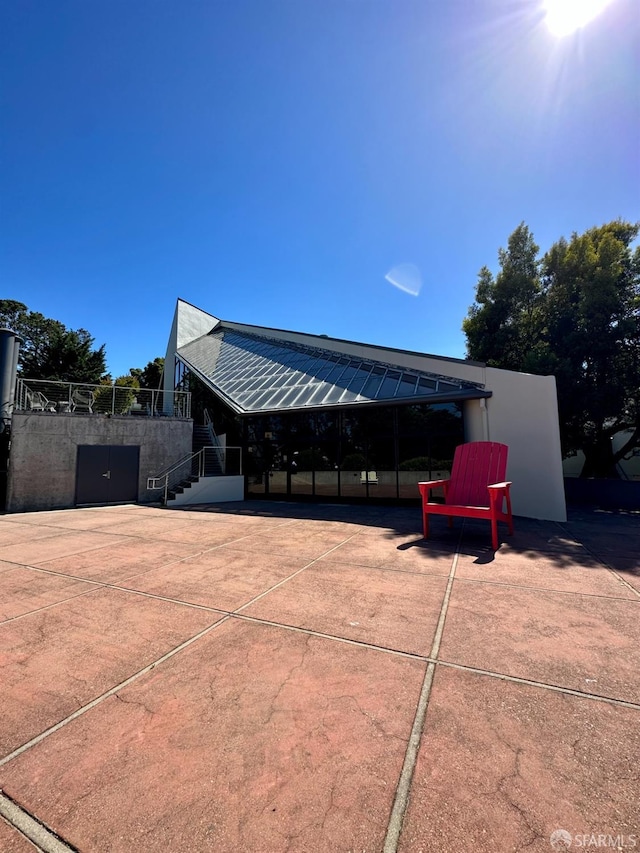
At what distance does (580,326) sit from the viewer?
13523 millimetres

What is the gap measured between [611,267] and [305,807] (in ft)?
56.6

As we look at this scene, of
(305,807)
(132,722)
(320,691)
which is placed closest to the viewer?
(305,807)

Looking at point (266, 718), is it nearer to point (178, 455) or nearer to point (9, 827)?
point (9, 827)

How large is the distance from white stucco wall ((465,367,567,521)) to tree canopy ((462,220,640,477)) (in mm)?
4774

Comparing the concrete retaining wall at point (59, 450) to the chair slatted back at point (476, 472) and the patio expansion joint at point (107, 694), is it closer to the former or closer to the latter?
the chair slatted back at point (476, 472)

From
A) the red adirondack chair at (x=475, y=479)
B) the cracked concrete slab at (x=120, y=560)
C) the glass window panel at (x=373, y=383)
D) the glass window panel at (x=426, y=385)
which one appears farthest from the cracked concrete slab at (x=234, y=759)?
the glass window panel at (x=373, y=383)

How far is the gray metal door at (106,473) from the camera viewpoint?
12.2 metres

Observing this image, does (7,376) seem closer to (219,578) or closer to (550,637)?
(219,578)

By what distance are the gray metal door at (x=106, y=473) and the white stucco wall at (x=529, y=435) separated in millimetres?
11764

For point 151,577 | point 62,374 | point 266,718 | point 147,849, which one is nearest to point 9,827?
point 147,849

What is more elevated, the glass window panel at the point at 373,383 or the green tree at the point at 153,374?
the green tree at the point at 153,374

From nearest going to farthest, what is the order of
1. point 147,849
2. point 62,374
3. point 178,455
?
1. point 147,849
2. point 178,455
3. point 62,374

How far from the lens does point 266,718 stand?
6.66 feet

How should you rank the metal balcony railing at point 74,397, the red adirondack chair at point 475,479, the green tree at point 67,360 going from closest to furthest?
the red adirondack chair at point 475,479 < the metal balcony railing at point 74,397 < the green tree at point 67,360
